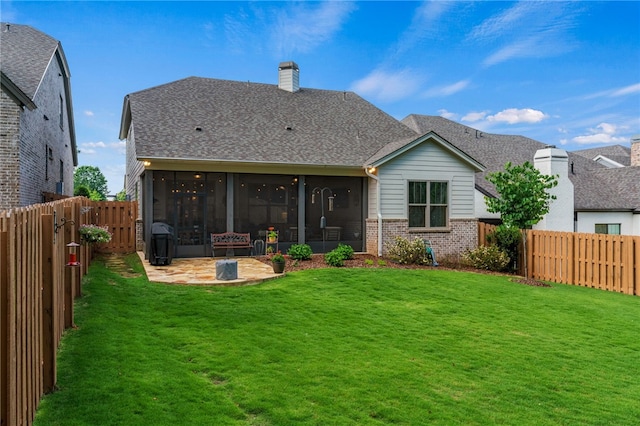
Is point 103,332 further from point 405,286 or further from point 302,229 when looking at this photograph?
point 302,229

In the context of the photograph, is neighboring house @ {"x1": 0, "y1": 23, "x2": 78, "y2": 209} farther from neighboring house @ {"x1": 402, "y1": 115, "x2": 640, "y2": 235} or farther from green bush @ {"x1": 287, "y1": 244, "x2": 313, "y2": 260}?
neighboring house @ {"x1": 402, "y1": 115, "x2": 640, "y2": 235}

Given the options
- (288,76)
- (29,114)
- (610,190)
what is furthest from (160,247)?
(610,190)

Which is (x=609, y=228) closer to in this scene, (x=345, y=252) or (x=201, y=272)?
(x=345, y=252)

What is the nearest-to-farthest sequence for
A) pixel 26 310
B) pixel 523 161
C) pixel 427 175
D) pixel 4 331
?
pixel 4 331
pixel 26 310
pixel 427 175
pixel 523 161

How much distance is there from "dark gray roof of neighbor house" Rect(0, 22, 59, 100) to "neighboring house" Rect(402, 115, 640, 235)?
1670 centimetres

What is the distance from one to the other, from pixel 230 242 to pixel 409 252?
630 centimetres

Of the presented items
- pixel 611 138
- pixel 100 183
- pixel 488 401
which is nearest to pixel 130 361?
pixel 488 401

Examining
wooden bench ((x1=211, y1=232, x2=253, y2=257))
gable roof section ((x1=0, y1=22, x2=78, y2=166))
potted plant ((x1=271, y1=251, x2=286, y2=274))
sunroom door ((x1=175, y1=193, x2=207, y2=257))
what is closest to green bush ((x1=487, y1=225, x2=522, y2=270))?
potted plant ((x1=271, y1=251, x2=286, y2=274))

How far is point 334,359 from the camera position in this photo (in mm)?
5902

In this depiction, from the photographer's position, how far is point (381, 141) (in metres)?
18.6

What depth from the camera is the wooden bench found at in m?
15.2

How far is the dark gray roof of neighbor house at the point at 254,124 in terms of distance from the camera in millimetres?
15258

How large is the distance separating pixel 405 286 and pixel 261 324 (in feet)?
16.6

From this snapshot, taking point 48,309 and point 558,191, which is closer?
point 48,309
